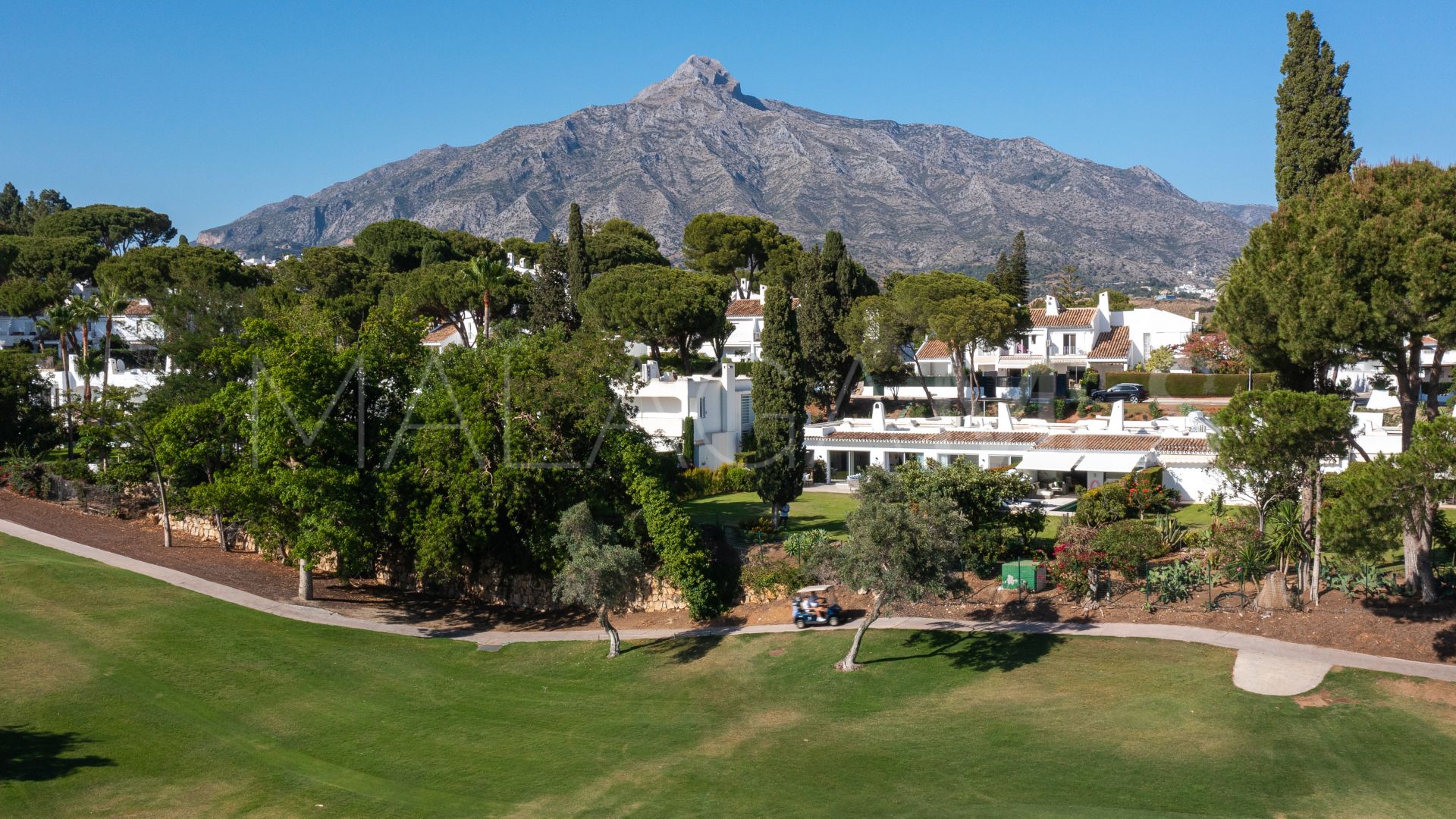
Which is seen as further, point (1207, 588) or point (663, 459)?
point (663, 459)

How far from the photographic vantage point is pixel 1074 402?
66812 millimetres

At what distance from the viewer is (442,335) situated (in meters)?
78.4

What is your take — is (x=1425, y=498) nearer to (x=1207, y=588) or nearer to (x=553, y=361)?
(x=1207, y=588)

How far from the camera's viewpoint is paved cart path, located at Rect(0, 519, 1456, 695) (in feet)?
71.5

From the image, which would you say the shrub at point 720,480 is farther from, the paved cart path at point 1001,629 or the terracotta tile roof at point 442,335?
the terracotta tile roof at point 442,335

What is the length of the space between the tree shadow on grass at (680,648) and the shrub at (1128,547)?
35.2ft

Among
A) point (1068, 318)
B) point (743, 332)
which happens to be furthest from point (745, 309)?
point (1068, 318)

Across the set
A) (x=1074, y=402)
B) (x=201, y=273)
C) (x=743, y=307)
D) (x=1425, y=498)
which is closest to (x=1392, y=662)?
(x=1425, y=498)

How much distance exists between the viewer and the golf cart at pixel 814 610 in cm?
2812

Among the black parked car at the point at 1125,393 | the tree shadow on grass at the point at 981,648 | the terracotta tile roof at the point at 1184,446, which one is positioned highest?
the black parked car at the point at 1125,393

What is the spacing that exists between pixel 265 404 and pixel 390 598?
7.63m

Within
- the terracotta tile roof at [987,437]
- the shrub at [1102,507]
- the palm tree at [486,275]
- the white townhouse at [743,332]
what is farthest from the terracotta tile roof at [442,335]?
the shrub at [1102,507]

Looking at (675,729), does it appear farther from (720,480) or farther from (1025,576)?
(720,480)

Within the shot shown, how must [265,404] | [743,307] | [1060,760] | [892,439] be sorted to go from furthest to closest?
[743,307] → [892,439] → [265,404] → [1060,760]
